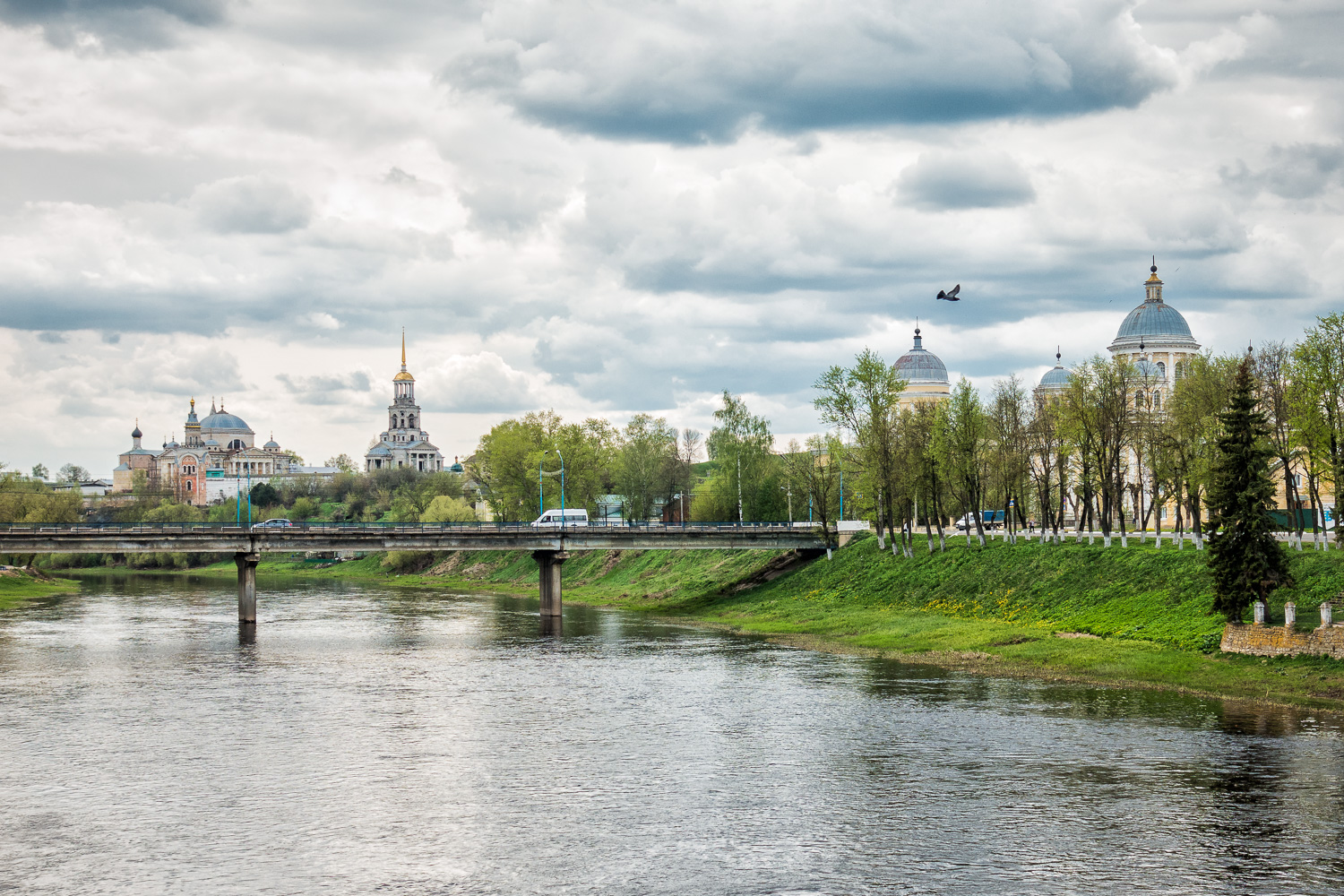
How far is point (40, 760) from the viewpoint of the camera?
134 feet

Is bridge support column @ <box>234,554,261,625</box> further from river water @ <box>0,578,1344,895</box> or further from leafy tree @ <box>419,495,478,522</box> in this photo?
leafy tree @ <box>419,495,478,522</box>

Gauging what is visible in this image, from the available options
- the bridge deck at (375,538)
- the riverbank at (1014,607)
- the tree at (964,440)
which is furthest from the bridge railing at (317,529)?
the tree at (964,440)

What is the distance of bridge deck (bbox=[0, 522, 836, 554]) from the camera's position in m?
87.8

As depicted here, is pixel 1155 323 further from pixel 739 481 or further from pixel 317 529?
pixel 317 529

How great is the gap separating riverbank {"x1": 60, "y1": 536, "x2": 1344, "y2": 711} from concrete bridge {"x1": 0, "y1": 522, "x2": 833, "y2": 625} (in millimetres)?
4749

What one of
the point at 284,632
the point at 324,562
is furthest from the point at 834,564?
the point at 324,562

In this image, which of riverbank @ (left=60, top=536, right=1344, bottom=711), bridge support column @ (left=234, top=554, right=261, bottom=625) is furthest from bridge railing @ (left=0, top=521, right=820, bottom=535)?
riverbank @ (left=60, top=536, right=1344, bottom=711)

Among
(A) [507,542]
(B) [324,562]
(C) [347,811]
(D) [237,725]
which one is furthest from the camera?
(B) [324,562]

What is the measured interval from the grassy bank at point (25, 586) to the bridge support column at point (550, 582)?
53.7m

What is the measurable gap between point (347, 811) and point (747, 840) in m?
11.4

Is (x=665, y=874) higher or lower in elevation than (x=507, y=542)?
lower

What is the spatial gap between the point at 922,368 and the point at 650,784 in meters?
166

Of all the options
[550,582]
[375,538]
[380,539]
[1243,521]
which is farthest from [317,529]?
[1243,521]

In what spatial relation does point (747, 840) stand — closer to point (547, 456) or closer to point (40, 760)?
point (40, 760)
